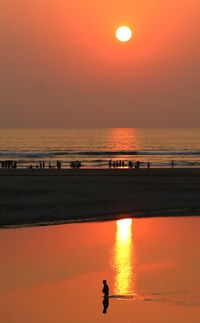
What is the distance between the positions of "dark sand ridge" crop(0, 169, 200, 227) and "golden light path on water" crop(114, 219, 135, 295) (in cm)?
520

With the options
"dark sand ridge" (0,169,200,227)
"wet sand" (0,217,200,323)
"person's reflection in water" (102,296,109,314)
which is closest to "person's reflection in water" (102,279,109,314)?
"person's reflection in water" (102,296,109,314)

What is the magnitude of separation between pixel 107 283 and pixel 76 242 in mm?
8866

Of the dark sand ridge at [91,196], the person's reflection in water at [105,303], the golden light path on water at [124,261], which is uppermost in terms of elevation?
the dark sand ridge at [91,196]

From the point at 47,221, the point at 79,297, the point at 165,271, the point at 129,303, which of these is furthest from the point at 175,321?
the point at 47,221

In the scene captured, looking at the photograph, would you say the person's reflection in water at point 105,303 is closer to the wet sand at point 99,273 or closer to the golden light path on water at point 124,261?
the wet sand at point 99,273

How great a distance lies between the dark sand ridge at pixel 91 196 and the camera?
43875mm

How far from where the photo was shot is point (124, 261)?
29.3 m

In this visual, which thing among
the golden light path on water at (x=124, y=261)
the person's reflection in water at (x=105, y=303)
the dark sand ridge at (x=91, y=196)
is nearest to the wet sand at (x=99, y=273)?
the golden light path on water at (x=124, y=261)

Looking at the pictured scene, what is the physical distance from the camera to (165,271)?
27.2m

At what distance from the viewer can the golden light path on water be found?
2481 centimetres

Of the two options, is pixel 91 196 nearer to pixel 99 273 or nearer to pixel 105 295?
pixel 99 273

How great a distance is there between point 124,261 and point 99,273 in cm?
258

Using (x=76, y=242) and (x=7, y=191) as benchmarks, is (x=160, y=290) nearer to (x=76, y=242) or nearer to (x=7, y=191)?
(x=76, y=242)

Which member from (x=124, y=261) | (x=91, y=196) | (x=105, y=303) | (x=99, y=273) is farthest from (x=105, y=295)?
(x=91, y=196)
